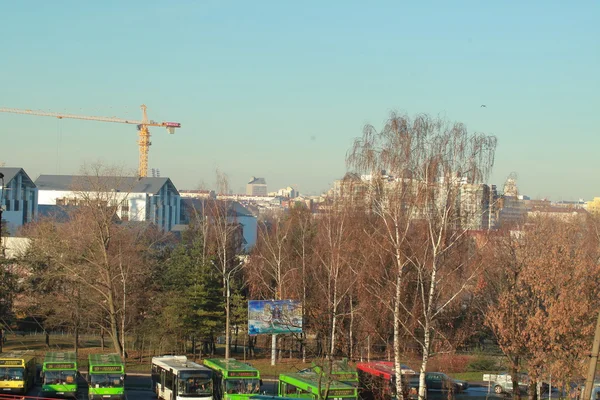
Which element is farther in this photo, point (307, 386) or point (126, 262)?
point (126, 262)

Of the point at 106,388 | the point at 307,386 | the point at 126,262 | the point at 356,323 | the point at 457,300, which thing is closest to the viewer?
the point at 307,386

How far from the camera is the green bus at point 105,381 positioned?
2673 cm

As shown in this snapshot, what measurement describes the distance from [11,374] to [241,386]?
8.63 m

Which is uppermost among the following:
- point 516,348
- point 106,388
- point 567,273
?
point 567,273

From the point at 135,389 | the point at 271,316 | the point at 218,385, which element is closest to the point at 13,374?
the point at 135,389

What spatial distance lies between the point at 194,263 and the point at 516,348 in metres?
22.4

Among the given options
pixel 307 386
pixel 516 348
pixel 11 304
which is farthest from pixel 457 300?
pixel 11 304

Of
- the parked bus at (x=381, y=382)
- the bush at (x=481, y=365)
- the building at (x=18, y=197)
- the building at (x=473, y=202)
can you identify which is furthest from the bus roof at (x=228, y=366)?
the building at (x=18, y=197)

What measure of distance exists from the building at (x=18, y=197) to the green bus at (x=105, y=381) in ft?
200

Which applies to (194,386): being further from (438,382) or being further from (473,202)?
(473,202)

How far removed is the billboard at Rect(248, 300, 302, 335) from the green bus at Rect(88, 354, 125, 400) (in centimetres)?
940

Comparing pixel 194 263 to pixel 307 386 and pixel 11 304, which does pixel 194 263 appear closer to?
pixel 11 304

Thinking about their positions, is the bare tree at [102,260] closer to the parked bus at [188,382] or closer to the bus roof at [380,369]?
the parked bus at [188,382]

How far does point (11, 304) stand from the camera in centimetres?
4244
